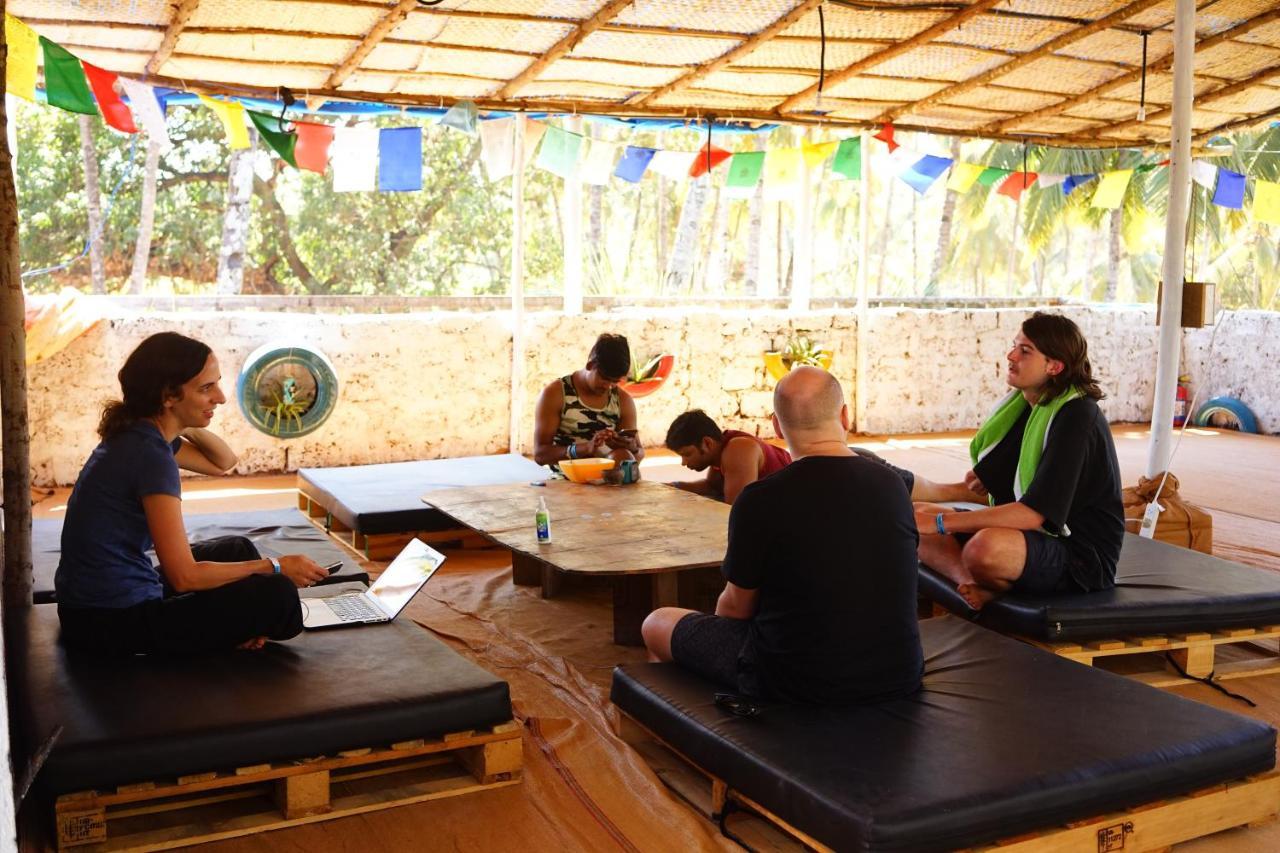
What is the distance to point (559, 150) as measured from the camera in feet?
29.7

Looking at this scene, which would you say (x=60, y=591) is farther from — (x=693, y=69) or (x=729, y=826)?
(x=693, y=69)

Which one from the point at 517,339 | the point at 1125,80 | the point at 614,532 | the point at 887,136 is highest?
the point at 1125,80

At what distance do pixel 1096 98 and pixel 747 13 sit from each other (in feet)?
11.6

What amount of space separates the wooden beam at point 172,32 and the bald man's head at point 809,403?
447 cm

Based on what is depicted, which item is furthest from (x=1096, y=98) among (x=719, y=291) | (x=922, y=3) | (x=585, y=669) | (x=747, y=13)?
(x=719, y=291)

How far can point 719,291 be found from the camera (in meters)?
28.9

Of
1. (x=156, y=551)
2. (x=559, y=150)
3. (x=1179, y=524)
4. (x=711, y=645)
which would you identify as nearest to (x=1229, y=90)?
(x=1179, y=524)

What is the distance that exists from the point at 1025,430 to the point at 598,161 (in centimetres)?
553

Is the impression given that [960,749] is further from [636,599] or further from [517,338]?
[517,338]

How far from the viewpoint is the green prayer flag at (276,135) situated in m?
7.76

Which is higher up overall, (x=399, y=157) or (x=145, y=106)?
(x=145, y=106)

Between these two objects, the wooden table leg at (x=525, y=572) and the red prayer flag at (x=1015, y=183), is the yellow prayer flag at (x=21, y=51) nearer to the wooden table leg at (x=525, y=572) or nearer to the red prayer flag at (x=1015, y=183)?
the wooden table leg at (x=525, y=572)

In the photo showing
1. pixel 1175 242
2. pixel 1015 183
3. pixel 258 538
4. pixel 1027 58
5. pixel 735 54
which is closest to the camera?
pixel 258 538

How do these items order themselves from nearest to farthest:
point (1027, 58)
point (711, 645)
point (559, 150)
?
1. point (711, 645)
2. point (1027, 58)
3. point (559, 150)
